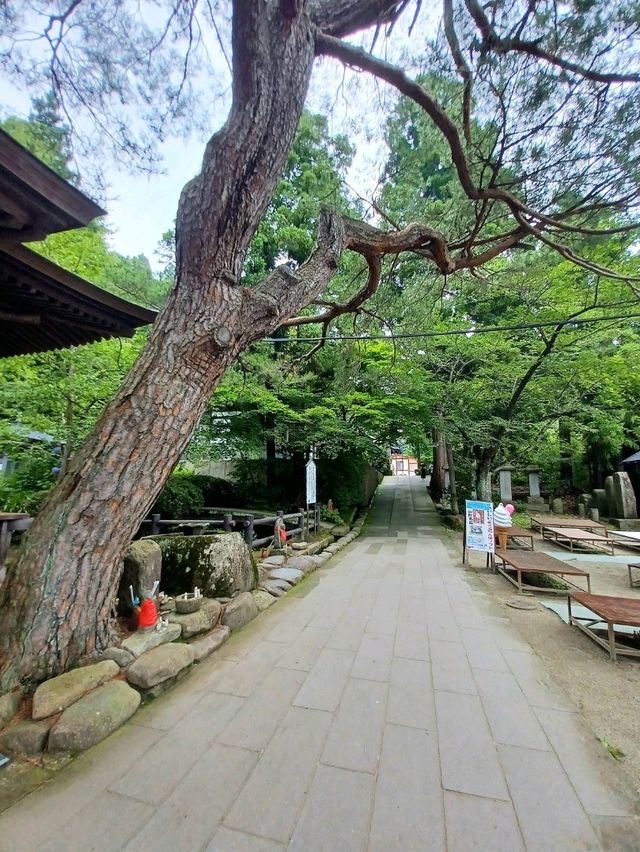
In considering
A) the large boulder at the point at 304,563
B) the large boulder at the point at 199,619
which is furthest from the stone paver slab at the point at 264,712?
the large boulder at the point at 304,563

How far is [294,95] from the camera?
9.46ft

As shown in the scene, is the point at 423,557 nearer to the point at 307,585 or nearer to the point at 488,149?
the point at 307,585

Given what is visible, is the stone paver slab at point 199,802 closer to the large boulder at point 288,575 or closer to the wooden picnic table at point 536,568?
the large boulder at point 288,575

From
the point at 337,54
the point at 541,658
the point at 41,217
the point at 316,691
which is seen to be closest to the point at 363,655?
the point at 316,691

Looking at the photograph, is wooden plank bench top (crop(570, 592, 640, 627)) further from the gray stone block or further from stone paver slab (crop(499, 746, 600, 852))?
the gray stone block

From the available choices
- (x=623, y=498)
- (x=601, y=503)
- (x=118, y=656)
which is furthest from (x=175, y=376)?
(x=601, y=503)

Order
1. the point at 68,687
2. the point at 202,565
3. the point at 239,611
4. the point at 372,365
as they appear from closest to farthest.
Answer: the point at 68,687 → the point at 239,611 → the point at 202,565 → the point at 372,365

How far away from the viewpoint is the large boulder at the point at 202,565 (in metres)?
3.39

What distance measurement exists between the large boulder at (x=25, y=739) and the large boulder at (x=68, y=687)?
7 cm

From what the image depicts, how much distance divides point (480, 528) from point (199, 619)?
437 centimetres

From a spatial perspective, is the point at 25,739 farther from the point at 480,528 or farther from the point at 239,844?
the point at 480,528

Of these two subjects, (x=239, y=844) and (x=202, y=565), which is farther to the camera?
(x=202, y=565)

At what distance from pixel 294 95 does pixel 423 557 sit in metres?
6.44

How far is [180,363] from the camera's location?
2395 millimetres
